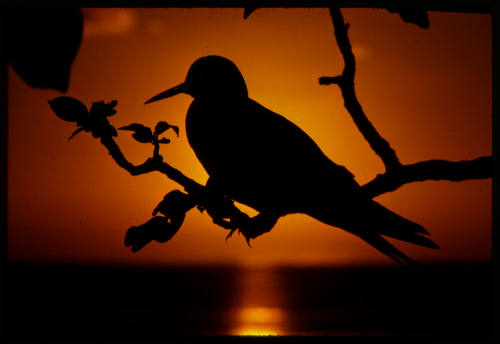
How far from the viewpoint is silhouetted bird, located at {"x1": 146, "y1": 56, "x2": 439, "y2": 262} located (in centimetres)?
114

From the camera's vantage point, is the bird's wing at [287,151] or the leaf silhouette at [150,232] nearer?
the leaf silhouette at [150,232]

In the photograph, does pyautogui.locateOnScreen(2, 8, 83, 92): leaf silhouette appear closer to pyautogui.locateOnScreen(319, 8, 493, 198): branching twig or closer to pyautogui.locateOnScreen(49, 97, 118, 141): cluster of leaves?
pyautogui.locateOnScreen(49, 97, 118, 141): cluster of leaves

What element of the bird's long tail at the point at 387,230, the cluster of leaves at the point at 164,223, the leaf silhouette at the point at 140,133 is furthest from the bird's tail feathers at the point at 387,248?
the leaf silhouette at the point at 140,133

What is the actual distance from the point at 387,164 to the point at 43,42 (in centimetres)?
72

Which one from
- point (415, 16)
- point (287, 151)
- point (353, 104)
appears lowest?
point (287, 151)

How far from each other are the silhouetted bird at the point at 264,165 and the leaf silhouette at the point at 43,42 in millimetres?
286

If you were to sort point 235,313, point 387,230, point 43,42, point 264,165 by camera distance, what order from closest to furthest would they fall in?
point 43,42
point 387,230
point 264,165
point 235,313

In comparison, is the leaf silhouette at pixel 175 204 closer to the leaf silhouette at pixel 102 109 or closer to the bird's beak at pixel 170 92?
the leaf silhouette at pixel 102 109

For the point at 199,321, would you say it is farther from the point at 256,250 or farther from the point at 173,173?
the point at 173,173

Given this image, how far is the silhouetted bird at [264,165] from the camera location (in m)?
1.14

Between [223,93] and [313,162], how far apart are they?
30cm

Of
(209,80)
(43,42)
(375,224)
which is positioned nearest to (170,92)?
(209,80)

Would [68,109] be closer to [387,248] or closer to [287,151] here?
[287,151]

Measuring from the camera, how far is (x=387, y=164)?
40.2 inches
